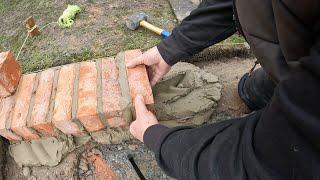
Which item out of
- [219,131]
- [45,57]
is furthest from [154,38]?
[219,131]

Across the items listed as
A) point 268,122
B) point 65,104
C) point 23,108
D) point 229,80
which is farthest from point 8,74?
point 268,122

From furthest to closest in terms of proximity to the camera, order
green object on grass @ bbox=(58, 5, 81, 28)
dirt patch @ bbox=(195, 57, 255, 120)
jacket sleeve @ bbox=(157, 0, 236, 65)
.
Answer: green object on grass @ bbox=(58, 5, 81, 28) < dirt patch @ bbox=(195, 57, 255, 120) < jacket sleeve @ bbox=(157, 0, 236, 65)

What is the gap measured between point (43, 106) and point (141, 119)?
0.61 metres

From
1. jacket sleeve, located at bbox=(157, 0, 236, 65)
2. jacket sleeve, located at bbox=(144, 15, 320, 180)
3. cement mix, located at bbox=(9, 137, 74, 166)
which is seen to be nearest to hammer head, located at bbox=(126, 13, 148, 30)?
jacket sleeve, located at bbox=(157, 0, 236, 65)

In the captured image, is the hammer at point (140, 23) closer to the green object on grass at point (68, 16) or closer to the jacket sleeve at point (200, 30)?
the green object on grass at point (68, 16)

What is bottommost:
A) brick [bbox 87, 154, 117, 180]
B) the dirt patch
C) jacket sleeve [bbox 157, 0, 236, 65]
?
brick [bbox 87, 154, 117, 180]

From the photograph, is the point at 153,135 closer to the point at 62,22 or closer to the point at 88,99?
the point at 88,99

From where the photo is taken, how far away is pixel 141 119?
6.33ft

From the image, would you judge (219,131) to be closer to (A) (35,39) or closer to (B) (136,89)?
(B) (136,89)

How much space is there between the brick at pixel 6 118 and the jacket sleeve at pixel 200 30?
3.14 feet

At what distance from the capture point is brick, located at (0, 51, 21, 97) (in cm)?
208

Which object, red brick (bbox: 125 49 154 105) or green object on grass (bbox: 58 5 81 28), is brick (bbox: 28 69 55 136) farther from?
green object on grass (bbox: 58 5 81 28)

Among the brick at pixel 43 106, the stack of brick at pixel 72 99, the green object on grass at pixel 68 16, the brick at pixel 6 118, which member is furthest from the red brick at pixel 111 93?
the green object on grass at pixel 68 16

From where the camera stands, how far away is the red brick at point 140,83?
2.03 meters
